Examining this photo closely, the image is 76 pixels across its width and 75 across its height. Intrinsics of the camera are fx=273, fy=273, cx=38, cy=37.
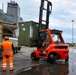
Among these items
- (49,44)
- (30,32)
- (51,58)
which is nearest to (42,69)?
(51,58)

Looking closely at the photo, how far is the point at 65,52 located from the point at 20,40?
4054 mm

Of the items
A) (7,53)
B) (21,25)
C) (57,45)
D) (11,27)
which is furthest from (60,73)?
(11,27)

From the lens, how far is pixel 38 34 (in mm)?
19594

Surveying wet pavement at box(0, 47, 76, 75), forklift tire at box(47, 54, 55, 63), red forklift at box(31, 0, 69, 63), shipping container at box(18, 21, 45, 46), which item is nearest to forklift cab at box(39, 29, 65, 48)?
red forklift at box(31, 0, 69, 63)

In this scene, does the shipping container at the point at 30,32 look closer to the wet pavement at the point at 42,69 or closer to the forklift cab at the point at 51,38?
the forklift cab at the point at 51,38

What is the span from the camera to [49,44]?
1852cm

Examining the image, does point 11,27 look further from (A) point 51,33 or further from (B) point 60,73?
(B) point 60,73

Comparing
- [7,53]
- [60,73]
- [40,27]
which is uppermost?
[40,27]

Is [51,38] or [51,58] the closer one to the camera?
[51,58]

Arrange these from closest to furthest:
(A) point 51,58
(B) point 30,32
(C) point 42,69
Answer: (C) point 42,69 < (A) point 51,58 < (B) point 30,32

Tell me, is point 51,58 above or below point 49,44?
below

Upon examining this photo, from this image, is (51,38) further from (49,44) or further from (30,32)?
(30,32)

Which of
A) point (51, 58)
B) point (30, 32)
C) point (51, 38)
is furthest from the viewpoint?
point (30, 32)

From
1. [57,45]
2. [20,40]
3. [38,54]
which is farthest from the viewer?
[20,40]
